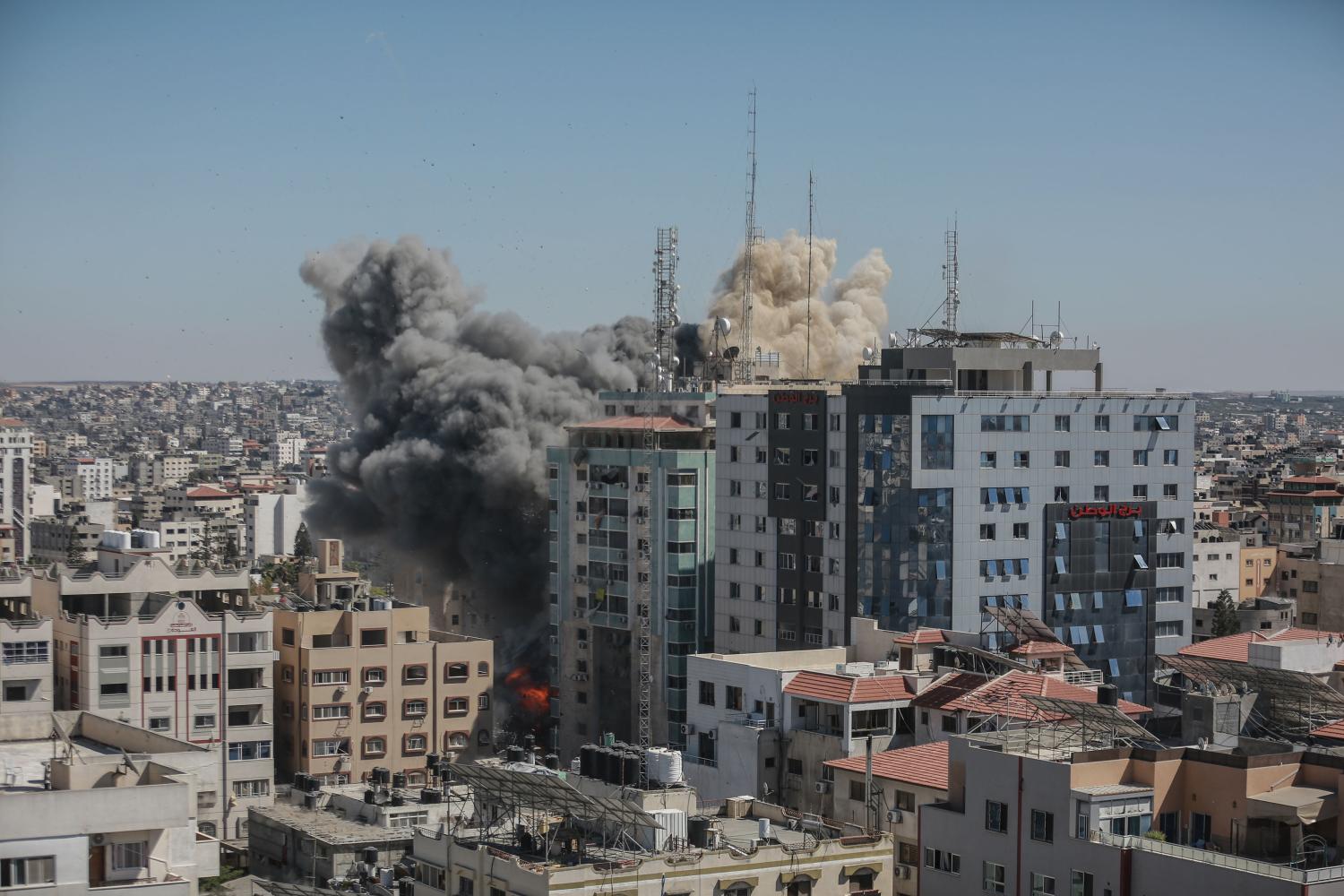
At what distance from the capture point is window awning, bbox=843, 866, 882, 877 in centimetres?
2783

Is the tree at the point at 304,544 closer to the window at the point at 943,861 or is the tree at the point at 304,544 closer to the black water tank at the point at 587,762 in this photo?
the black water tank at the point at 587,762

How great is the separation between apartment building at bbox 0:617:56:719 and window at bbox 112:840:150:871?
68.9 ft

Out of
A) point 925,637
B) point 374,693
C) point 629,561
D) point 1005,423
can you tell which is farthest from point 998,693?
point 629,561

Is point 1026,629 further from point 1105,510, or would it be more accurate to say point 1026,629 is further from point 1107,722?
point 1107,722

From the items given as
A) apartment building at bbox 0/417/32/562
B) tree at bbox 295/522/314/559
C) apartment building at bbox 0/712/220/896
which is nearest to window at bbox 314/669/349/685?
apartment building at bbox 0/712/220/896

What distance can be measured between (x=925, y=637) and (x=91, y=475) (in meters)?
148

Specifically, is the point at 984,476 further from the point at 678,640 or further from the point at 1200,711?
the point at 1200,711

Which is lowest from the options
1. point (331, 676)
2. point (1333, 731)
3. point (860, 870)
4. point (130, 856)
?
point (331, 676)

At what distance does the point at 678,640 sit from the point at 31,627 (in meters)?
20.3

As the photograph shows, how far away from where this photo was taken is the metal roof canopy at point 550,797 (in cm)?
2622

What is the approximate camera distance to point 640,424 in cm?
6066

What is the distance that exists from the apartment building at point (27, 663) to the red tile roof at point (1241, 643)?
21156 millimetres

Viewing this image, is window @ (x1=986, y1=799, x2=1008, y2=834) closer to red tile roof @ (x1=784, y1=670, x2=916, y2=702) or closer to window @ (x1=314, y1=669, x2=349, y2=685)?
red tile roof @ (x1=784, y1=670, x2=916, y2=702)

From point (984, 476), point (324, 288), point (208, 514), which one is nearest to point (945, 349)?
point (984, 476)
